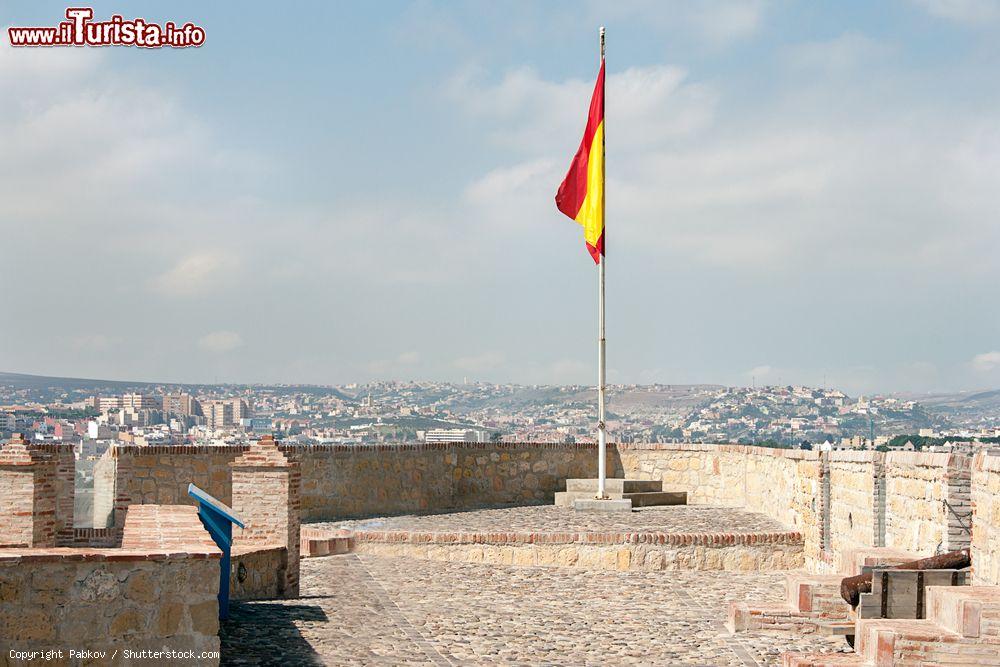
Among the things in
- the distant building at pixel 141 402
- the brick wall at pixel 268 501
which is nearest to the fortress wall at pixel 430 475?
the brick wall at pixel 268 501

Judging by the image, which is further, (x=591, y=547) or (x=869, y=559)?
(x=591, y=547)

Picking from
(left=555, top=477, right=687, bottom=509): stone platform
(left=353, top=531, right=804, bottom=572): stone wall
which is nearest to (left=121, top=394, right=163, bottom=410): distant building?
(left=555, top=477, right=687, bottom=509): stone platform

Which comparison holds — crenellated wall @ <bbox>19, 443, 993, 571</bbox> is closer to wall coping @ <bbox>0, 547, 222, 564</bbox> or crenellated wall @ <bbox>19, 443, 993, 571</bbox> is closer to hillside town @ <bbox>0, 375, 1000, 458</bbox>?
hillside town @ <bbox>0, 375, 1000, 458</bbox>

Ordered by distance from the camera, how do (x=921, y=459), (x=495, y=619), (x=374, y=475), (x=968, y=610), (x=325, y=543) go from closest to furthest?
(x=968, y=610)
(x=495, y=619)
(x=921, y=459)
(x=325, y=543)
(x=374, y=475)

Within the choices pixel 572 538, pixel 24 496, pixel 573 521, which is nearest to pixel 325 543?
pixel 572 538

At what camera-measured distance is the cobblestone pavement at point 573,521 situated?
1647 centimetres

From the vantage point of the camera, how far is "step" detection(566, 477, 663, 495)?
20333mm

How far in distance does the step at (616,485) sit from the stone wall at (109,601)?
1406 cm

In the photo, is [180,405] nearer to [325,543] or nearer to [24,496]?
[325,543]

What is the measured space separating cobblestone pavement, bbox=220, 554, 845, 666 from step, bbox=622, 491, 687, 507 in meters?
5.78

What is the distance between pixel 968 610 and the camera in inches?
294

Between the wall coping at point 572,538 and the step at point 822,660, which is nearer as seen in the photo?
the step at point 822,660

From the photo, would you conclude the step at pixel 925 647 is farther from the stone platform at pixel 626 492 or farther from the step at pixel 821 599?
the stone platform at pixel 626 492

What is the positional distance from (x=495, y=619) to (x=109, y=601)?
4.86m
